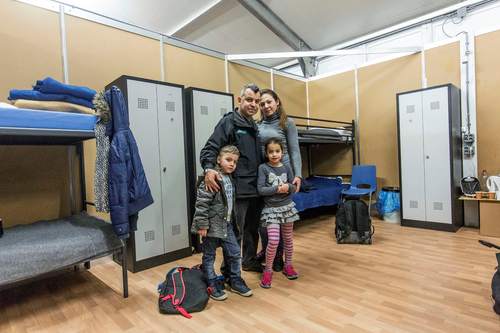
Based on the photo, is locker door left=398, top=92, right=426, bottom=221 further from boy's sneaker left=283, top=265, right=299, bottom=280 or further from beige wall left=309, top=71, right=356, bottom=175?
boy's sneaker left=283, top=265, right=299, bottom=280

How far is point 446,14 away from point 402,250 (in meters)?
3.87

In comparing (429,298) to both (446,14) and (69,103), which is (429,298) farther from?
(446,14)

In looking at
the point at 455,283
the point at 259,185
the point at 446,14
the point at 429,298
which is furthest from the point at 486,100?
the point at 259,185

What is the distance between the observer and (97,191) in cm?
180

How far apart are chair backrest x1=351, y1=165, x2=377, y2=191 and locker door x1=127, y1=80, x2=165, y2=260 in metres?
2.86

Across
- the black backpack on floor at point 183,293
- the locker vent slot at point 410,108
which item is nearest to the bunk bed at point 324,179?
the locker vent slot at point 410,108

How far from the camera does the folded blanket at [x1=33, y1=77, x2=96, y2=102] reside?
1.77 m

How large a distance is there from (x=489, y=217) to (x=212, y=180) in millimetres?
3156

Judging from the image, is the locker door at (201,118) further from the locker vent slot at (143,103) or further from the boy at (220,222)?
the boy at (220,222)

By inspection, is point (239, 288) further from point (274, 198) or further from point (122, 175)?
point (122, 175)

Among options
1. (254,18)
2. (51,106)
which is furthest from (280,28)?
(51,106)

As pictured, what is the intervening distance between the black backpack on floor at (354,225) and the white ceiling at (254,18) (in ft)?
10.5

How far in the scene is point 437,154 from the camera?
10.9 ft

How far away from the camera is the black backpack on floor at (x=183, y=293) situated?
5.38ft
